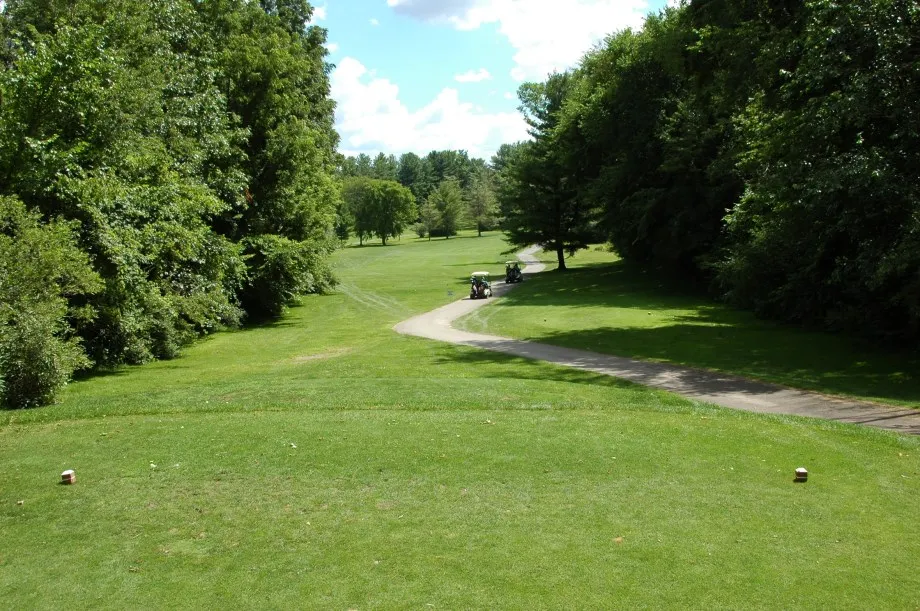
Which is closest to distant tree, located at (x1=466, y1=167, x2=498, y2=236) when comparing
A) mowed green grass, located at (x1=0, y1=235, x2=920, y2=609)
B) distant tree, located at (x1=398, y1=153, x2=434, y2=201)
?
distant tree, located at (x1=398, y1=153, x2=434, y2=201)

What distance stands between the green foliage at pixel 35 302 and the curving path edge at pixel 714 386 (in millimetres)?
13359

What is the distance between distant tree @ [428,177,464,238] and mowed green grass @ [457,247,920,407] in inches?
3362

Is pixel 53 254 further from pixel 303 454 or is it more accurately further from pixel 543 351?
pixel 543 351

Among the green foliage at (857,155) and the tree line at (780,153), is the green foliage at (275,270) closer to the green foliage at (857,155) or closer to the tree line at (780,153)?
the tree line at (780,153)

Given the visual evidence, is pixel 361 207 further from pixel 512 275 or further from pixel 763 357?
pixel 763 357

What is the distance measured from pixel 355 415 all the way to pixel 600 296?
34.8 metres

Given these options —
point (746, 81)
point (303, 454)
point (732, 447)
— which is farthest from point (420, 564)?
point (746, 81)

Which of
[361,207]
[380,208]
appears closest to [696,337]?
[380,208]

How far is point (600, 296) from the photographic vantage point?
45.4m

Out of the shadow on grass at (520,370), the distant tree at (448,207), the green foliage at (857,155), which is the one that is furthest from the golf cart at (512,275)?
the distant tree at (448,207)

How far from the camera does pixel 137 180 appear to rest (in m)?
23.1

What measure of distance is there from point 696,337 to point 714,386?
29.8ft

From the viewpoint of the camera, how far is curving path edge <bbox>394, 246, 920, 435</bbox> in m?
14.2

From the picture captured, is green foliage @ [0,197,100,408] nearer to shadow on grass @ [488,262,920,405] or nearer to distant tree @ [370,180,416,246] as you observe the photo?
shadow on grass @ [488,262,920,405]
